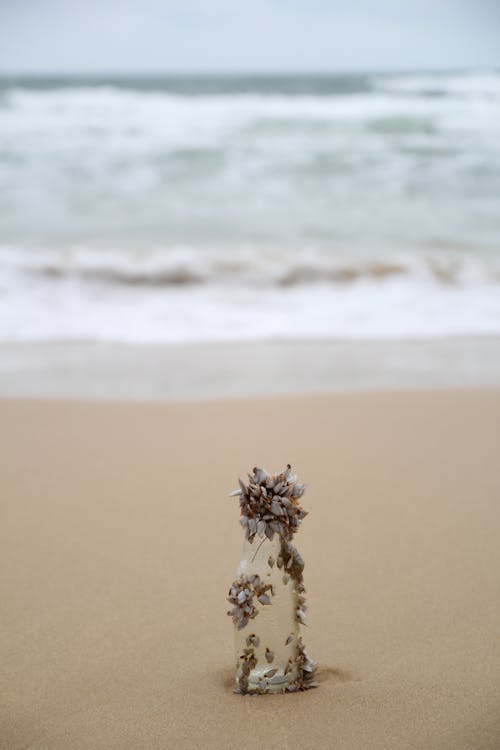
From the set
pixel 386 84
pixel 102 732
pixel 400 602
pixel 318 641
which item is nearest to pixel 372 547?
pixel 400 602

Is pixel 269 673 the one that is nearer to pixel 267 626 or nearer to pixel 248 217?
pixel 267 626

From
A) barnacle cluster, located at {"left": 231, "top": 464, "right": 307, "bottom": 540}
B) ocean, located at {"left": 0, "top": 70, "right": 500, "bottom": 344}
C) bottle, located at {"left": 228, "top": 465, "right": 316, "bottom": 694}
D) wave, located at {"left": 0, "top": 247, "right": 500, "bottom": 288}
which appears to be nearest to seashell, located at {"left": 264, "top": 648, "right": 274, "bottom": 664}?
bottle, located at {"left": 228, "top": 465, "right": 316, "bottom": 694}

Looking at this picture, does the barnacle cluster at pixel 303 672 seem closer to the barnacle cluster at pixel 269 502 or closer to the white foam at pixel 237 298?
the barnacle cluster at pixel 269 502

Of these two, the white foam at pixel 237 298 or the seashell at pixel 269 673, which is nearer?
the seashell at pixel 269 673

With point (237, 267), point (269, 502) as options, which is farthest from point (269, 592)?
point (237, 267)

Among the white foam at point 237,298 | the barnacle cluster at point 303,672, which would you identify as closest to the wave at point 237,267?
the white foam at point 237,298

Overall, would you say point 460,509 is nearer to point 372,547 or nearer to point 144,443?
point 372,547
